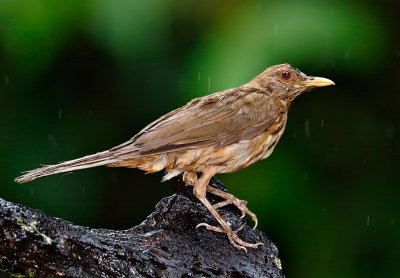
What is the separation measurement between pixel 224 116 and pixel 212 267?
3.25 feet

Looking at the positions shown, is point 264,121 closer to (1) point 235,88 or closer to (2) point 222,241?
(1) point 235,88

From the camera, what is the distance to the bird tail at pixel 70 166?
3.05 m

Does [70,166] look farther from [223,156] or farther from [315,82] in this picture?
[315,82]

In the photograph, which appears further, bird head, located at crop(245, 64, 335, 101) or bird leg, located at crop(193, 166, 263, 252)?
bird head, located at crop(245, 64, 335, 101)

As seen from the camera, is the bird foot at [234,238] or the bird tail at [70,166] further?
the bird foot at [234,238]

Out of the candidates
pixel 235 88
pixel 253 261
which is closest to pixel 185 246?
pixel 253 261

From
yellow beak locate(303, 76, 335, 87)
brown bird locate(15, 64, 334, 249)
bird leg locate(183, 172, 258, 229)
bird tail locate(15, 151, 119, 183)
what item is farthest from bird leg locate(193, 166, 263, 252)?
yellow beak locate(303, 76, 335, 87)

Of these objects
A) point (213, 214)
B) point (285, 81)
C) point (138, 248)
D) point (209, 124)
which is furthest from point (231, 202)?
point (138, 248)

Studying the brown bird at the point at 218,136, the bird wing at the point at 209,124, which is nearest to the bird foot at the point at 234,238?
the brown bird at the point at 218,136

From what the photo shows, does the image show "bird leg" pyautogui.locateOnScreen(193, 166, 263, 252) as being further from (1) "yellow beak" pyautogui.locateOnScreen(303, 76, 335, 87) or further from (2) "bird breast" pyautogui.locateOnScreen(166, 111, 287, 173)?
(1) "yellow beak" pyautogui.locateOnScreen(303, 76, 335, 87)

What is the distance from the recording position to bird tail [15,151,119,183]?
3055mm

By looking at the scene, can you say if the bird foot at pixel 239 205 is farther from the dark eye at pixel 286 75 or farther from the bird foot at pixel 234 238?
the dark eye at pixel 286 75

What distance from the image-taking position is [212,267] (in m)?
2.99

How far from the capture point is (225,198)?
3.86 m
